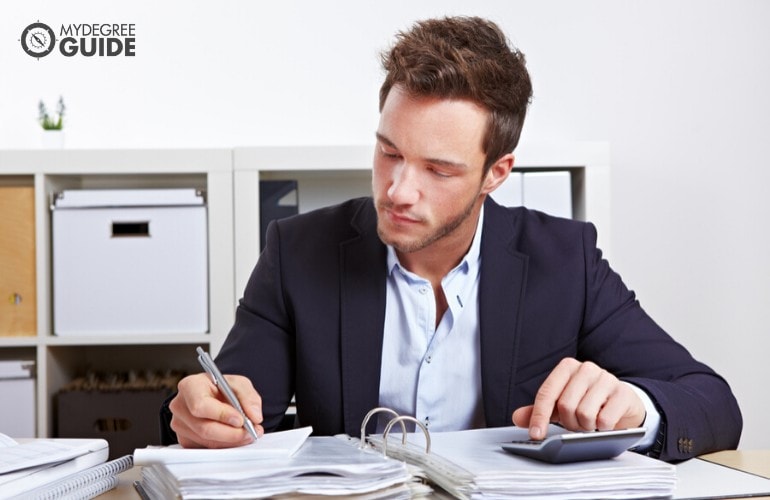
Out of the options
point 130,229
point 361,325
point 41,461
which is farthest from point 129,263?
point 41,461

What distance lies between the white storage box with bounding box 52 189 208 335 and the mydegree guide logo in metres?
0.59

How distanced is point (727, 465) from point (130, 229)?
1789 mm

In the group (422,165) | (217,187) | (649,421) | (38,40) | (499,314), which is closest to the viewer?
(649,421)

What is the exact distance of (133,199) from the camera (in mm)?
2402

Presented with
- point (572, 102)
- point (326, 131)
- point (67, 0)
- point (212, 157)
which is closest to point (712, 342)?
point (572, 102)

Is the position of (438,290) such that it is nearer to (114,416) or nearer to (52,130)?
(114,416)

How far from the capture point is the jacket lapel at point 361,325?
142 centimetres

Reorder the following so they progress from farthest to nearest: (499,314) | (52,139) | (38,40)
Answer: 1. (38,40)
2. (52,139)
3. (499,314)

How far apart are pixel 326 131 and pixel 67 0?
89 cm

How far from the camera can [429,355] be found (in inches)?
58.0

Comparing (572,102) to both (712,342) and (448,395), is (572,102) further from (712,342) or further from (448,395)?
(448,395)

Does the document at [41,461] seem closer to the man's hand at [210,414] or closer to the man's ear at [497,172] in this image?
the man's hand at [210,414]

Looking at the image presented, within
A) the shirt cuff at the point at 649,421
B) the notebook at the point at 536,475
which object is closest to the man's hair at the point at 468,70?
the shirt cuff at the point at 649,421

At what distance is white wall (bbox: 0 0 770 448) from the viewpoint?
9.06 ft
